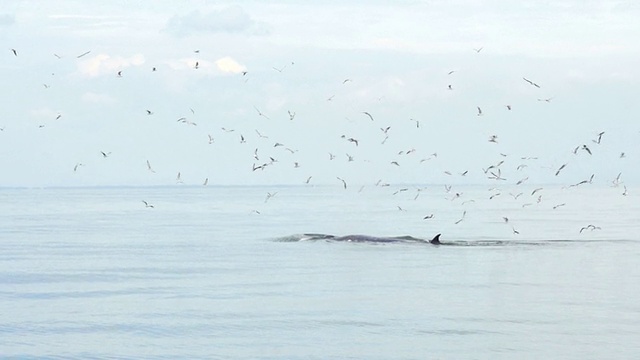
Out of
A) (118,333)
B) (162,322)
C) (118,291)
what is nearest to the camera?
(118,333)

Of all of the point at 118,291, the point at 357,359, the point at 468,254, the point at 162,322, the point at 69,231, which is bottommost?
the point at 69,231

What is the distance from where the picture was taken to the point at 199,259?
196ft

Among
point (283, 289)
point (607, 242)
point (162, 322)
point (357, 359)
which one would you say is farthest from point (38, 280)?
point (607, 242)

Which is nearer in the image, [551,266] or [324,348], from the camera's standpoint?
[324,348]

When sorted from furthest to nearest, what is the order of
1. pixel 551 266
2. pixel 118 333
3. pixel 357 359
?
pixel 551 266, pixel 118 333, pixel 357 359

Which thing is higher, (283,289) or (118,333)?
(118,333)

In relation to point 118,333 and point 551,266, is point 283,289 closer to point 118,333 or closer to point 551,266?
point 118,333

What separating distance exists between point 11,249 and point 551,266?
34414mm

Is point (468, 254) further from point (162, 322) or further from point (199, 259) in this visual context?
point (162, 322)

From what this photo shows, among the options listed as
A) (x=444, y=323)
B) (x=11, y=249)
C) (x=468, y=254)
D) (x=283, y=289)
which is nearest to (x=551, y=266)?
(x=468, y=254)

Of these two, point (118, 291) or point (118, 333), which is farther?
point (118, 291)

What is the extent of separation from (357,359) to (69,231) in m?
62.7

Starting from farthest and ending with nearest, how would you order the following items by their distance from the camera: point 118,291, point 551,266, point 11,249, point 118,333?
point 11,249, point 551,266, point 118,291, point 118,333

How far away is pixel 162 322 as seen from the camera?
3559cm
